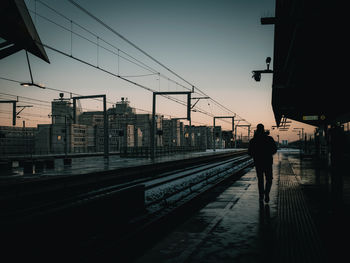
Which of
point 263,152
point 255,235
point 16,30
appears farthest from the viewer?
point 16,30

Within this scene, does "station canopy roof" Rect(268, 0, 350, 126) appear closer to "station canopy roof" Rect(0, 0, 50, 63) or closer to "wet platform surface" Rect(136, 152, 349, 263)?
"wet platform surface" Rect(136, 152, 349, 263)

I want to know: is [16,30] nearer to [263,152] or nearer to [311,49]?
[263,152]

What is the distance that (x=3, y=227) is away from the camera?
11.8 ft

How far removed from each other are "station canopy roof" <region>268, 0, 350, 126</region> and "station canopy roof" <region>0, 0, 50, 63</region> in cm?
876

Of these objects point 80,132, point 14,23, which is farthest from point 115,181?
point 80,132

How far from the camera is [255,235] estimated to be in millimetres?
5461

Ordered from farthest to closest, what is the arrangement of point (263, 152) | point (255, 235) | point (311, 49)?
point (311, 49) < point (263, 152) < point (255, 235)

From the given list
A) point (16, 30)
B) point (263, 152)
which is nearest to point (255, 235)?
point (263, 152)

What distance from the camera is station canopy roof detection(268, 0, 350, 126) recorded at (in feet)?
22.7

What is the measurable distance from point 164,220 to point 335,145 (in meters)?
3.73

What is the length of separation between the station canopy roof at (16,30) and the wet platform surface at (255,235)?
9269 mm

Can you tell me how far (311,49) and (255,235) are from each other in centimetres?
672

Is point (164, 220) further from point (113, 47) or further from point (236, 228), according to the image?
point (113, 47)

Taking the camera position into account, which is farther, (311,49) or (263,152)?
(311,49)
